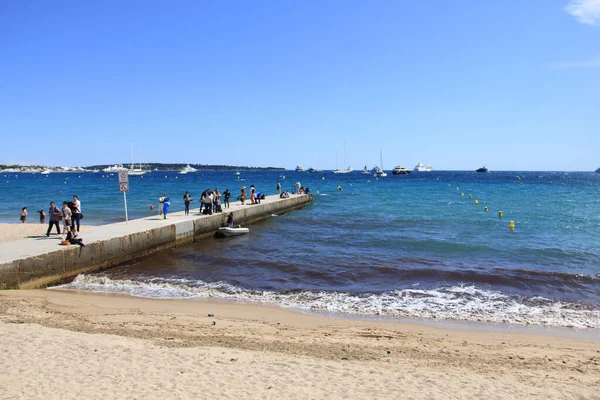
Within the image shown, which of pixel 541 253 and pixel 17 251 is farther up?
pixel 17 251

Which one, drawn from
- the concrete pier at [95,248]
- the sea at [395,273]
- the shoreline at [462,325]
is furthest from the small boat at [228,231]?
the shoreline at [462,325]

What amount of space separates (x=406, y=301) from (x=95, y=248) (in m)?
9.78

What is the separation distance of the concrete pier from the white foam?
0.67 m

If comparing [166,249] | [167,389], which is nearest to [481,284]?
[167,389]

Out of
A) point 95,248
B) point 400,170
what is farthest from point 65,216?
point 400,170

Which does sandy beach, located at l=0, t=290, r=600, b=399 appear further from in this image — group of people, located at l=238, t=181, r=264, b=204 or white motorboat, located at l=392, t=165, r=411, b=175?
white motorboat, located at l=392, t=165, r=411, b=175

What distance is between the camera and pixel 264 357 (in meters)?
7.17

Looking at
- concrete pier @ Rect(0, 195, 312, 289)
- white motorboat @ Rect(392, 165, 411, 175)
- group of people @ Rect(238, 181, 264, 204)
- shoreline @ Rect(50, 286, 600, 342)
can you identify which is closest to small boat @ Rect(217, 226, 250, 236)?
concrete pier @ Rect(0, 195, 312, 289)

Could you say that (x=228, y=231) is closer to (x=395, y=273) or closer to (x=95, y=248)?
(x=95, y=248)

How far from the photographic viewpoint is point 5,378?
19.0 feet

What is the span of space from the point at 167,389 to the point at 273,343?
2.63 metres

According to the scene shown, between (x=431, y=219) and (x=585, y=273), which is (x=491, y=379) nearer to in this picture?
(x=585, y=273)

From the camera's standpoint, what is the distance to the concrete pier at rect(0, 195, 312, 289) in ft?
39.2

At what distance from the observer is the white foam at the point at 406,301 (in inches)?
418
